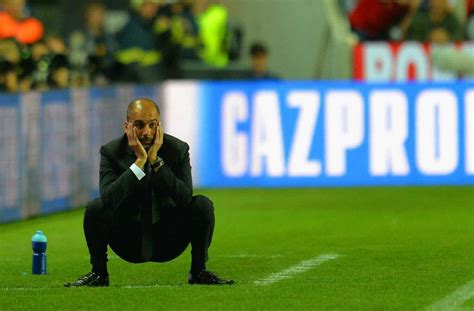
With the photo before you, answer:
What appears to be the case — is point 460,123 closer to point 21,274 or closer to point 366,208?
point 366,208

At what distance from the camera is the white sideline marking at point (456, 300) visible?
10.2m

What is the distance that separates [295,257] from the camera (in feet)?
45.0

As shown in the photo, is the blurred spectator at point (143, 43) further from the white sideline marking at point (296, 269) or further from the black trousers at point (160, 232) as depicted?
the black trousers at point (160, 232)

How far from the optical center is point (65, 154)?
19156mm

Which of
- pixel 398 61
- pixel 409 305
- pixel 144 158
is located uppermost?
pixel 398 61

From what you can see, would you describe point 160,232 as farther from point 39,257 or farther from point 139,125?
point 39,257

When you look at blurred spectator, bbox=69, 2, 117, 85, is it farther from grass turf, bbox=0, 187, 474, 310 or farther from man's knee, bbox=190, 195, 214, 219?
man's knee, bbox=190, 195, 214, 219

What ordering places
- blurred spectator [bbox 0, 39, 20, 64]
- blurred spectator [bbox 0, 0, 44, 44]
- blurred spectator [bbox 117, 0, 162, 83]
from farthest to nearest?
blurred spectator [bbox 117, 0, 162, 83] < blurred spectator [bbox 0, 0, 44, 44] < blurred spectator [bbox 0, 39, 20, 64]

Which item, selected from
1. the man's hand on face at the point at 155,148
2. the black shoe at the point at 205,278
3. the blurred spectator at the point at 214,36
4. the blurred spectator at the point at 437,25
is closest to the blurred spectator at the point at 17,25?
the blurred spectator at the point at 214,36

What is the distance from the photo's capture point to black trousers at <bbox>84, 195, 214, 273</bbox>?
432 inches

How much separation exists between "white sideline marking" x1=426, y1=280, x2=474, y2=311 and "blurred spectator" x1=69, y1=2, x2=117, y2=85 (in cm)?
1058

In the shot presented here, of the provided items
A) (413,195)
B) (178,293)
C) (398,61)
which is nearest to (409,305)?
(178,293)

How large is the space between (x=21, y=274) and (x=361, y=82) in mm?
10060

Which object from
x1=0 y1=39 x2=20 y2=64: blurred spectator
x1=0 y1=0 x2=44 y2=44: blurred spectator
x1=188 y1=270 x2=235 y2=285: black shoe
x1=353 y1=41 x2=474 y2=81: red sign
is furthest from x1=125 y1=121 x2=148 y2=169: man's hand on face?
x1=353 y1=41 x2=474 y2=81: red sign
